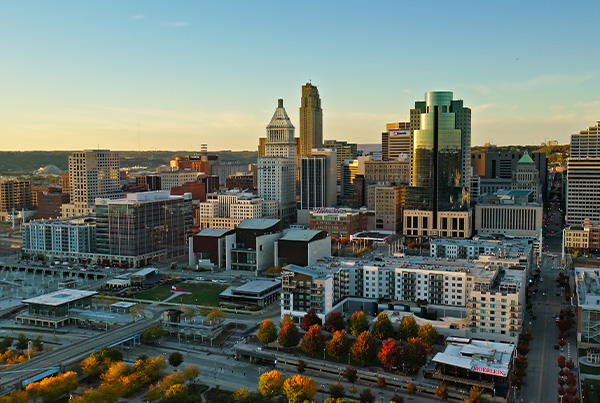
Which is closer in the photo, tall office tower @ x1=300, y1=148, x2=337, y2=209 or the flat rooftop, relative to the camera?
the flat rooftop

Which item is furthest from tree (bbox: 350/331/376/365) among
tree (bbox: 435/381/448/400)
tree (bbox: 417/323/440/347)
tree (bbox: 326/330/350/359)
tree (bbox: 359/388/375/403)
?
tree (bbox: 435/381/448/400)

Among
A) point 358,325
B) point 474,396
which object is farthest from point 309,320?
point 474,396

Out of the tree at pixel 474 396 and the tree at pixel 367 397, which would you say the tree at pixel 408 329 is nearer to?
the tree at pixel 474 396

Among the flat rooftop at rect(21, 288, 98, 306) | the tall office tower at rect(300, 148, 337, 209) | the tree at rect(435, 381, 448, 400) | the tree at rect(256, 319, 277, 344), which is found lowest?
the tree at rect(435, 381, 448, 400)

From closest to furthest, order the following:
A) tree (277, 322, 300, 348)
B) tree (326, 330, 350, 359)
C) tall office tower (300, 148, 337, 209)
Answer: tree (326, 330, 350, 359) < tree (277, 322, 300, 348) < tall office tower (300, 148, 337, 209)

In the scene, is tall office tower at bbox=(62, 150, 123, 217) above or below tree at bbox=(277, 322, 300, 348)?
above

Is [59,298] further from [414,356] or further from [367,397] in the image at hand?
[414,356]

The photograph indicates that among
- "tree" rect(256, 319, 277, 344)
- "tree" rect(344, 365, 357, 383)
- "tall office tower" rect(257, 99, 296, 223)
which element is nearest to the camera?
"tree" rect(344, 365, 357, 383)

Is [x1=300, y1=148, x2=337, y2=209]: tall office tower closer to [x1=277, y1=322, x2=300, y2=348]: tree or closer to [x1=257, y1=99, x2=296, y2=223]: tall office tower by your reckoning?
[x1=257, y1=99, x2=296, y2=223]: tall office tower

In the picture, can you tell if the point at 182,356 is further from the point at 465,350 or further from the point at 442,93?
the point at 442,93
